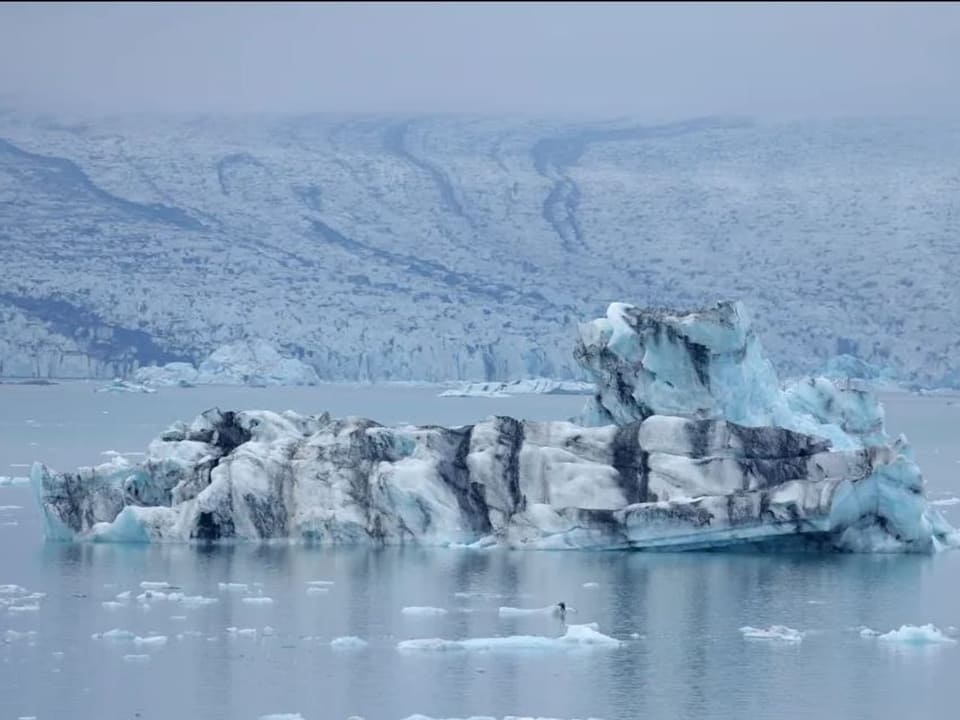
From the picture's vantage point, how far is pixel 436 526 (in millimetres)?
22234

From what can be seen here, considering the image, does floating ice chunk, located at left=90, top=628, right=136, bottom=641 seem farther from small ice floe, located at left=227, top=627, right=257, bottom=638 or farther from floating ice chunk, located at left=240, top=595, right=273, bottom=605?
floating ice chunk, located at left=240, top=595, right=273, bottom=605

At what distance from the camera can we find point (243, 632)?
57.8ft

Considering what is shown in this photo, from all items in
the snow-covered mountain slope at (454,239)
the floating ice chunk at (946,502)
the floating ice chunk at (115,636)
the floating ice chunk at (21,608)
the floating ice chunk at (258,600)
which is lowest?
the floating ice chunk at (115,636)

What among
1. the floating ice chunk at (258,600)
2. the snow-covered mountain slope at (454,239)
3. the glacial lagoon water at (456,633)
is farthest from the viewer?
the snow-covered mountain slope at (454,239)

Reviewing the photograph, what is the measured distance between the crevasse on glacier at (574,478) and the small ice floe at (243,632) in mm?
4264

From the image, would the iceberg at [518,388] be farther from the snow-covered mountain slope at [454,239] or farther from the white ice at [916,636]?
the white ice at [916,636]

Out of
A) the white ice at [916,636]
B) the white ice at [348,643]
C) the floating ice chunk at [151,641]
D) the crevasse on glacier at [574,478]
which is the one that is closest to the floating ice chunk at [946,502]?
the crevasse on glacier at [574,478]

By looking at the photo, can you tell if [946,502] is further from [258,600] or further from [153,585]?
[153,585]

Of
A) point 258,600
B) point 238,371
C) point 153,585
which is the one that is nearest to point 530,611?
point 258,600

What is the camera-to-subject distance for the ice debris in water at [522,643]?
17.0 m

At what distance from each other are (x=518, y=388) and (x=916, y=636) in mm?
39620

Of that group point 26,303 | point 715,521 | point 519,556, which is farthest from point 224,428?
point 26,303

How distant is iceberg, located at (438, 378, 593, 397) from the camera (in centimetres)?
5628

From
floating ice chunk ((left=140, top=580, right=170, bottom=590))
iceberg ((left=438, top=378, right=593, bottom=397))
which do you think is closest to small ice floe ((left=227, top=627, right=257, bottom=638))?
floating ice chunk ((left=140, top=580, right=170, bottom=590))
